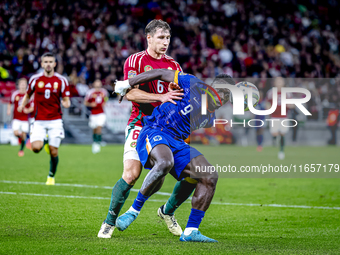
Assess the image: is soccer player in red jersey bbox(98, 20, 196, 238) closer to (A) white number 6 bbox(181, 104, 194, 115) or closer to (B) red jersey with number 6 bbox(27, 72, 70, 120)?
(A) white number 6 bbox(181, 104, 194, 115)

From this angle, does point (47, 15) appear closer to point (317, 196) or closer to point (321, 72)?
point (321, 72)

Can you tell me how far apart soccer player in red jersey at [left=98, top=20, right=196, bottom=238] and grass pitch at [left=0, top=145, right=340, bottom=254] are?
24 centimetres

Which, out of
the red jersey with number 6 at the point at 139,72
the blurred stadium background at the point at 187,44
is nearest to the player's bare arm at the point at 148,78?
the red jersey with number 6 at the point at 139,72

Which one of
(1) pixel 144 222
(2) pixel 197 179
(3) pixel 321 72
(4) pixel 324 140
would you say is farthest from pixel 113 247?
(3) pixel 321 72

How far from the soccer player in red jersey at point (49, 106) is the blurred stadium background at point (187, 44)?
11037 millimetres

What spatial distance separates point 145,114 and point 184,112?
621 millimetres

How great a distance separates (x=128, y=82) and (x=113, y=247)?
5.45ft

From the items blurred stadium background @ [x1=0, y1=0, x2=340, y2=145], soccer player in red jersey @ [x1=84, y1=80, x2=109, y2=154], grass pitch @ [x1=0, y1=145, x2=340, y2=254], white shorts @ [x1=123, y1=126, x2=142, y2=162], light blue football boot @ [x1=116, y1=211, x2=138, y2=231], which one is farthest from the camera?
blurred stadium background @ [x1=0, y1=0, x2=340, y2=145]

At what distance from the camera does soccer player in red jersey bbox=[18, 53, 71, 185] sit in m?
9.56

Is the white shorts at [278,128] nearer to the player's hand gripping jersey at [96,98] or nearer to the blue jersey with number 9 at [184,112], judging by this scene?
the player's hand gripping jersey at [96,98]

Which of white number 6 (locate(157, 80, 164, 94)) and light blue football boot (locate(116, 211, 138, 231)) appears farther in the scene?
white number 6 (locate(157, 80, 164, 94))

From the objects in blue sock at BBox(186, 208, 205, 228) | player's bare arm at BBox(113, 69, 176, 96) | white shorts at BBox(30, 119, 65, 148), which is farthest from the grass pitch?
player's bare arm at BBox(113, 69, 176, 96)

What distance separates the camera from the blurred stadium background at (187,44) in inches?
853

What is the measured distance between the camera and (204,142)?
22.4m
